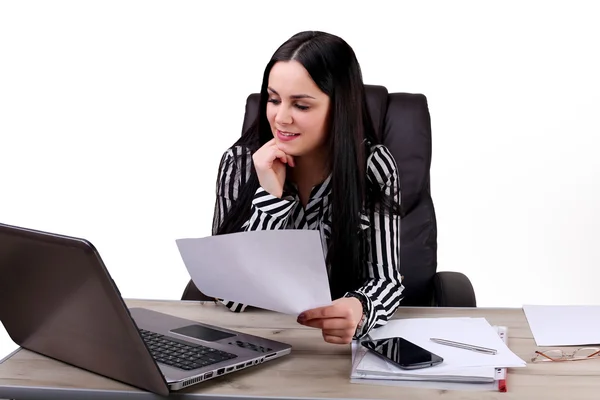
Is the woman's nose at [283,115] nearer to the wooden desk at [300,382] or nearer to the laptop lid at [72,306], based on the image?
the wooden desk at [300,382]

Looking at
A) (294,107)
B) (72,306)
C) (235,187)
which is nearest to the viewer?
(72,306)

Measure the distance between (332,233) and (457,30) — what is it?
1.82 metres

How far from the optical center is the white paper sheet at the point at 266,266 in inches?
57.2

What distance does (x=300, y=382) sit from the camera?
4.67 feet

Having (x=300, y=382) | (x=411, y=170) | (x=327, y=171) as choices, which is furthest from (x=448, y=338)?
(x=411, y=170)

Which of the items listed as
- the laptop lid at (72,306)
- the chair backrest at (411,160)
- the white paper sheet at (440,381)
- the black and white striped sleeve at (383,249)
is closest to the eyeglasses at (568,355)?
the white paper sheet at (440,381)

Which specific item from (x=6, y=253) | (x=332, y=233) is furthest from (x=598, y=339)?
(x=6, y=253)

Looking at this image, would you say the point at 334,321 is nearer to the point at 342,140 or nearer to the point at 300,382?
the point at 300,382

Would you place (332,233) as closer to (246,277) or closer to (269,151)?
(269,151)

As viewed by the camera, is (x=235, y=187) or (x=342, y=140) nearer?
(x=342, y=140)

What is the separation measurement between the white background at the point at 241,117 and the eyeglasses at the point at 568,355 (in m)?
2.08

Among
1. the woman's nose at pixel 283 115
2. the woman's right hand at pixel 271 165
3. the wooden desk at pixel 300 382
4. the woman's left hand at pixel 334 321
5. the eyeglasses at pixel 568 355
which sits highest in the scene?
the woman's nose at pixel 283 115

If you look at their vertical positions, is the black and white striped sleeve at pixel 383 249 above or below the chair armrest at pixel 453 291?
above

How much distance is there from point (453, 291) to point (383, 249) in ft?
0.72
